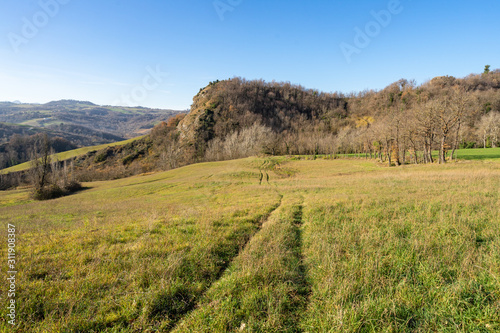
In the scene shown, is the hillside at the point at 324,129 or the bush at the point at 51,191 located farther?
the hillside at the point at 324,129

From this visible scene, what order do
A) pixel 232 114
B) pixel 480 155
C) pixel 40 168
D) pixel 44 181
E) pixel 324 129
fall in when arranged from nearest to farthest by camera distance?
1. pixel 44 181
2. pixel 40 168
3. pixel 480 155
4. pixel 232 114
5. pixel 324 129

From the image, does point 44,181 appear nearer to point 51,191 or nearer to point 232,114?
point 51,191

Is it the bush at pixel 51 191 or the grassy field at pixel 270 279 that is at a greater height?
the grassy field at pixel 270 279

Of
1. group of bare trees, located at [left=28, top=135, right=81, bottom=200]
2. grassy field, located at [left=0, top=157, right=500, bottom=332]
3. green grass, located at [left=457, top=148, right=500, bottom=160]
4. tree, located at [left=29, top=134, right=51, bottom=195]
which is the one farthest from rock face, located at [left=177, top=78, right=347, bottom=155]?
grassy field, located at [left=0, top=157, right=500, bottom=332]

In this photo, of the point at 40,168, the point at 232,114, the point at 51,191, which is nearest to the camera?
the point at 51,191

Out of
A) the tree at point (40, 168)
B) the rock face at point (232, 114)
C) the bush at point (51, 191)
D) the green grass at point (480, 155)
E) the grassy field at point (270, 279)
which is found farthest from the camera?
the rock face at point (232, 114)

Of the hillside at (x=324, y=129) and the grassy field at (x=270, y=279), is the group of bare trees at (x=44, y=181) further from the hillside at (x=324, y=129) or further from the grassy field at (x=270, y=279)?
the grassy field at (x=270, y=279)

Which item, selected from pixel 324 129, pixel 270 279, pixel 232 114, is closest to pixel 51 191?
pixel 270 279

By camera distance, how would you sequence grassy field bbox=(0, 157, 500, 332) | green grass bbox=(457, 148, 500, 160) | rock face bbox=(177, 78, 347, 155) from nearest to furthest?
grassy field bbox=(0, 157, 500, 332), green grass bbox=(457, 148, 500, 160), rock face bbox=(177, 78, 347, 155)

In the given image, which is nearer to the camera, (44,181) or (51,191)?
(51,191)

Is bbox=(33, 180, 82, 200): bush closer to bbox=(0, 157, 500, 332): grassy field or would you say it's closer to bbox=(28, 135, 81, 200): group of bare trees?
bbox=(28, 135, 81, 200): group of bare trees

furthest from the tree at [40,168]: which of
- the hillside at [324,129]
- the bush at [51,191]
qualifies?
the hillside at [324,129]

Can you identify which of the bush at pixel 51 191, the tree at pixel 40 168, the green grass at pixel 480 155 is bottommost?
the bush at pixel 51 191

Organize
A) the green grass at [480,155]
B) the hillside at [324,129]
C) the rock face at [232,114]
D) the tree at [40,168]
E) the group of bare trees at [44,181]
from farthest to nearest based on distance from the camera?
1. the rock face at [232,114]
2. the green grass at [480,155]
3. the hillside at [324,129]
4. the tree at [40,168]
5. the group of bare trees at [44,181]
